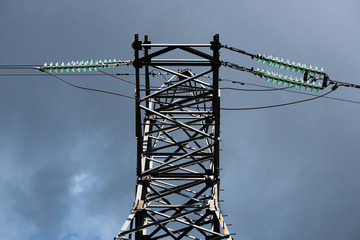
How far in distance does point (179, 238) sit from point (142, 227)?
2022 millimetres

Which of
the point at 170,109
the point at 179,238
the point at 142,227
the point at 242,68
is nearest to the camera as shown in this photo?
the point at 142,227

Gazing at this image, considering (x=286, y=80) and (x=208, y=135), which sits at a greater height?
(x=286, y=80)

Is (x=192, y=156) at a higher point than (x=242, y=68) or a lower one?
lower

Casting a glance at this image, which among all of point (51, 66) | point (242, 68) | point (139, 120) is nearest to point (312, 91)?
point (242, 68)

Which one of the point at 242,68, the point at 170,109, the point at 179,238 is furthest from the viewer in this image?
the point at 170,109

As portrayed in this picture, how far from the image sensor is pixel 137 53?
2186cm

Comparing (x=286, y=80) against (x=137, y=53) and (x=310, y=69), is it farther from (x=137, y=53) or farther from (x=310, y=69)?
(x=137, y=53)

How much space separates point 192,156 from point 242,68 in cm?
365

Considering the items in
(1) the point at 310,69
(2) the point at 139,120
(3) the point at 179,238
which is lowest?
(3) the point at 179,238

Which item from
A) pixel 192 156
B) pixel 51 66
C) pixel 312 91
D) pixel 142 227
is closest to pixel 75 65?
pixel 51 66

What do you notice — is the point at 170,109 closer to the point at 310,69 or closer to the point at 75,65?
the point at 75,65

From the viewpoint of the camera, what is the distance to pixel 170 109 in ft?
81.6

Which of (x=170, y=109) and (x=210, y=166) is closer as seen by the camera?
(x=210, y=166)

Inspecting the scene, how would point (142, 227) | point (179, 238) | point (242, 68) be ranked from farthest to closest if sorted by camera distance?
point (242, 68) < point (179, 238) < point (142, 227)
